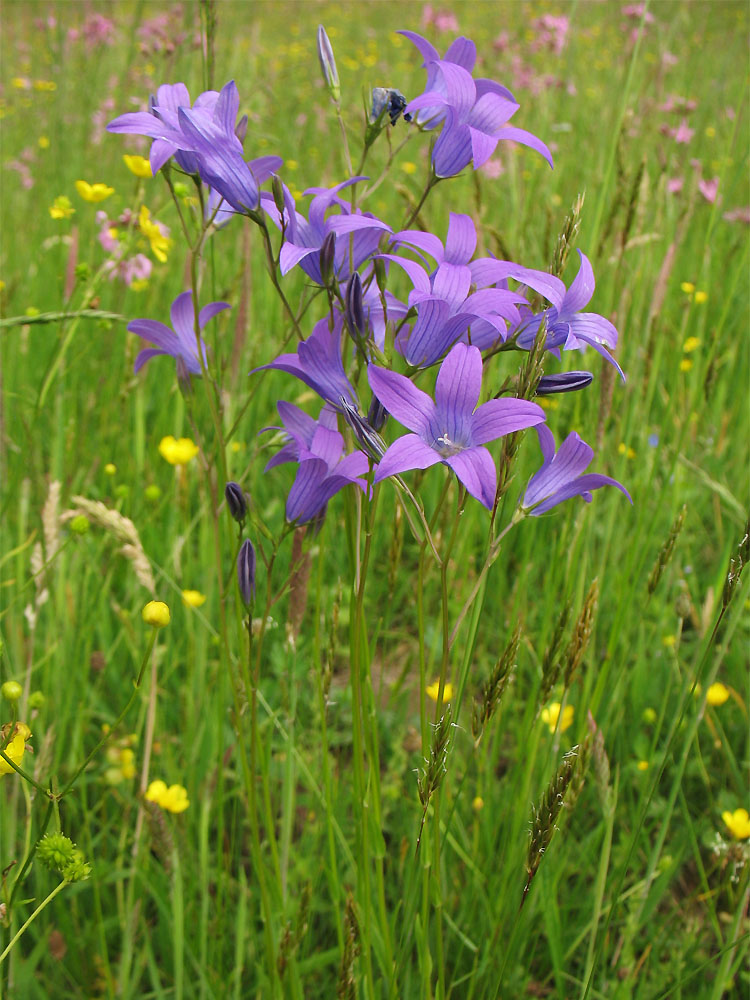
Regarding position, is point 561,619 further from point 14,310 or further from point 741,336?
point 14,310

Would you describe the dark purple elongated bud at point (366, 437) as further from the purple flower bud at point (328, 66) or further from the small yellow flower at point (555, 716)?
the small yellow flower at point (555, 716)

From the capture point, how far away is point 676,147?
466cm

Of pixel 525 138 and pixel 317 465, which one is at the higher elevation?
pixel 525 138

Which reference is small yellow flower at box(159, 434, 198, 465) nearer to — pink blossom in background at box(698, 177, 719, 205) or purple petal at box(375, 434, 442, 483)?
purple petal at box(375, 434, 442, 483)

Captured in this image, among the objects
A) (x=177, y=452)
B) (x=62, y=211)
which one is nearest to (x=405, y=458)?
(x=177, y=452)

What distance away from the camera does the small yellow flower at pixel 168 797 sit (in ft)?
5.39

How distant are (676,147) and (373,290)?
14.0 feet

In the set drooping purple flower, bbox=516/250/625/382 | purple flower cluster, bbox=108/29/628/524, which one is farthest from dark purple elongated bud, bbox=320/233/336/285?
drooping purple flower, bbox=516/250/625/382

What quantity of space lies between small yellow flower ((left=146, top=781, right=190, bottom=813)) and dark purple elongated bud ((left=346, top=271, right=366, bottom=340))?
1148 millimetres

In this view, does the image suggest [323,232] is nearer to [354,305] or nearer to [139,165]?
[354,305]

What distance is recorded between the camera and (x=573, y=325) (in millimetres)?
1028

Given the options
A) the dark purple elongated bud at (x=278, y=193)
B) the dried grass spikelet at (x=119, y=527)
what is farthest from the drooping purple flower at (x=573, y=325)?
the dried grass spikelet at (x=119, y=527)

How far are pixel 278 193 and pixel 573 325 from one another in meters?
0.41

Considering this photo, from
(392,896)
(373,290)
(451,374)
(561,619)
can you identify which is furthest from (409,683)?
(451,374)
